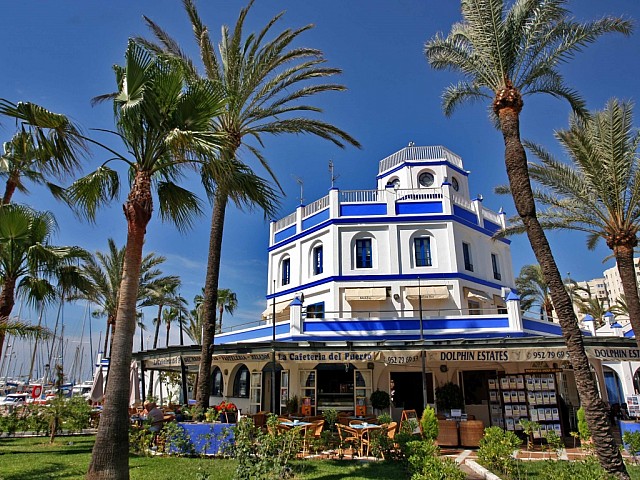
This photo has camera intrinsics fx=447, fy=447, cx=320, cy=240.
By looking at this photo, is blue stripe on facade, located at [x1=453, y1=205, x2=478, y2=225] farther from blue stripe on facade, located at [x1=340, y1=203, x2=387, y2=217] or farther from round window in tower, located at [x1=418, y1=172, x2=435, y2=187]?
blue stripe on facade, located at [x1=340, y1=203, x2=387, y2=217]

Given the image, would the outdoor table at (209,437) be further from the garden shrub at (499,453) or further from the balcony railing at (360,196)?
the balcony railing at (360,196)

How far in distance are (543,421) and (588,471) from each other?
8.66 meters

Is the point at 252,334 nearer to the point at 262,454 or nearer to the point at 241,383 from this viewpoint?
the point at 241,383

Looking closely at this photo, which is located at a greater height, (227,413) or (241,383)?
(241,383)

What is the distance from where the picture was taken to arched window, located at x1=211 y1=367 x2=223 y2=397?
978 inches

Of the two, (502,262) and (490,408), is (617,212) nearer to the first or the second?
(490,408)

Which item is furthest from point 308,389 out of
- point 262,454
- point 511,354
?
point 262,454

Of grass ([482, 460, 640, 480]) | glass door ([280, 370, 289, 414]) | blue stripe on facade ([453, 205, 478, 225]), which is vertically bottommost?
grass ([482, 460, 640, 480])

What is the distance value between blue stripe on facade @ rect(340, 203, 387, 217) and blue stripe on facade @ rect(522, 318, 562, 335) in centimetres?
836

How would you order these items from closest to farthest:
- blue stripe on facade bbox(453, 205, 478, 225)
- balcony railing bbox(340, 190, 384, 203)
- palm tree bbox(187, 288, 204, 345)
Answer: blue stripe on facade bbox(453, 205, 478, 225) → balcony railing bbox(340, 190, 384, 203) → palm tree bbox(187, 288, 204, 345)

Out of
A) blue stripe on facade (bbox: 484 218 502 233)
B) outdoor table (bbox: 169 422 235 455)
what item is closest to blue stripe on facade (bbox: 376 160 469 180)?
blue stripe on facade (bbox: 484 218 502 233)

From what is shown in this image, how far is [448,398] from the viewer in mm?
18281

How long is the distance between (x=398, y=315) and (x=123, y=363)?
50.5 ft

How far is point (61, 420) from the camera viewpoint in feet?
51.1
